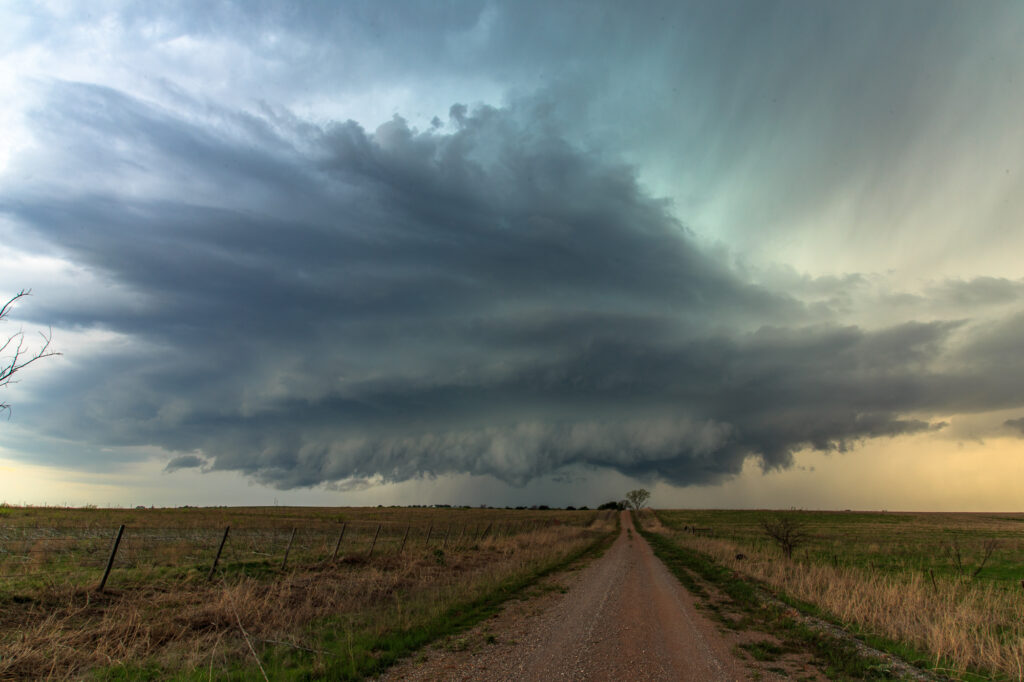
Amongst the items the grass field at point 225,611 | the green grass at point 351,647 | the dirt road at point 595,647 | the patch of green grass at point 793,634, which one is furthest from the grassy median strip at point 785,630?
the grass field at point 225,611

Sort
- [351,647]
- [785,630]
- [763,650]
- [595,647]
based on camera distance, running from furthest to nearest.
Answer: [785,630] → [763,650] → [595,647] → [351,647]

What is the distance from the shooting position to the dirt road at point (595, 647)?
32.4 feet

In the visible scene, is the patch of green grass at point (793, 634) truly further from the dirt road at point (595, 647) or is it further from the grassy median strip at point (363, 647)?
the grassy median strip at point (363, 647)

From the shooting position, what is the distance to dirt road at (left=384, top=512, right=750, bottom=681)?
9875mm

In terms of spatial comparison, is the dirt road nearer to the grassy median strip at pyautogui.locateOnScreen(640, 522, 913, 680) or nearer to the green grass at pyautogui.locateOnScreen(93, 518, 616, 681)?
the green grass at pyautogui.locateOnScreen(93, 518, 616, 681)

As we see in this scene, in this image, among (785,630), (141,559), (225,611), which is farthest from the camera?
(141,559)

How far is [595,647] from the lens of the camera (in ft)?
38.7

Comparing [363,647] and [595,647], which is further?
[595,647]

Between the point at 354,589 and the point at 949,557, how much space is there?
46.8 meters

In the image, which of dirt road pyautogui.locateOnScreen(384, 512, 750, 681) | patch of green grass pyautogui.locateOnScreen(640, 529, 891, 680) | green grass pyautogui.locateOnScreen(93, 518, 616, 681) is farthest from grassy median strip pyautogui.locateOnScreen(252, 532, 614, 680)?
patch of green grass pyautogui.locateOnScreen(640, 529, 891, 680)

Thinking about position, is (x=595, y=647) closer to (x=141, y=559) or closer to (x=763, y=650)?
(x=763, y=650)

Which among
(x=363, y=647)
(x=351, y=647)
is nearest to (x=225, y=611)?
(x=351, y=647)

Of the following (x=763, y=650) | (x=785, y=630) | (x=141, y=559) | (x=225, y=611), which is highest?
(x=225, y=611)

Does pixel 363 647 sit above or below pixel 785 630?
above
